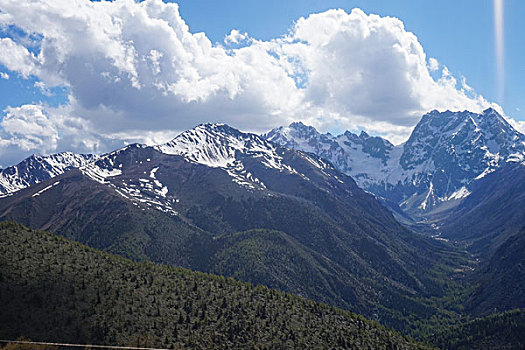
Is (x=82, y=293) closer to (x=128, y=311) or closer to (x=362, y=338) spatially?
(x=128, y=311)

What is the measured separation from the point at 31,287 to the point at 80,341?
3147 cm

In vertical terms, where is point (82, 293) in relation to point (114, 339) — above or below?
above

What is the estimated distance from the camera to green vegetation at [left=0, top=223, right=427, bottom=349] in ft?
466

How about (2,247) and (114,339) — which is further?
(2,247)

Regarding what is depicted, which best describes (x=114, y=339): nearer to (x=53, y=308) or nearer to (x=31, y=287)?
(x=53, y=308)

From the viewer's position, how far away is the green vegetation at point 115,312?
142m

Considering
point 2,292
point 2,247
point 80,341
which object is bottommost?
point 80,341

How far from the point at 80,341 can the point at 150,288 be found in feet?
180

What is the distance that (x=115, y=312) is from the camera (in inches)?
6220

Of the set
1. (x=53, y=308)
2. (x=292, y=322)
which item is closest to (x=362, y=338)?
(x=292, y=322)

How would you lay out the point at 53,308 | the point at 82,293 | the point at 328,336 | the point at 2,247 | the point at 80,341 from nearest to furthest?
the point at 80,341 → the point at 53,308 → the point at 82,293 → the point at 2,247 → the point at 328,336

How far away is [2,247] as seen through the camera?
176m

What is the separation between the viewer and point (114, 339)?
143625 mm

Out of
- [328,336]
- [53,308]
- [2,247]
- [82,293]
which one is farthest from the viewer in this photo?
[328,336]
